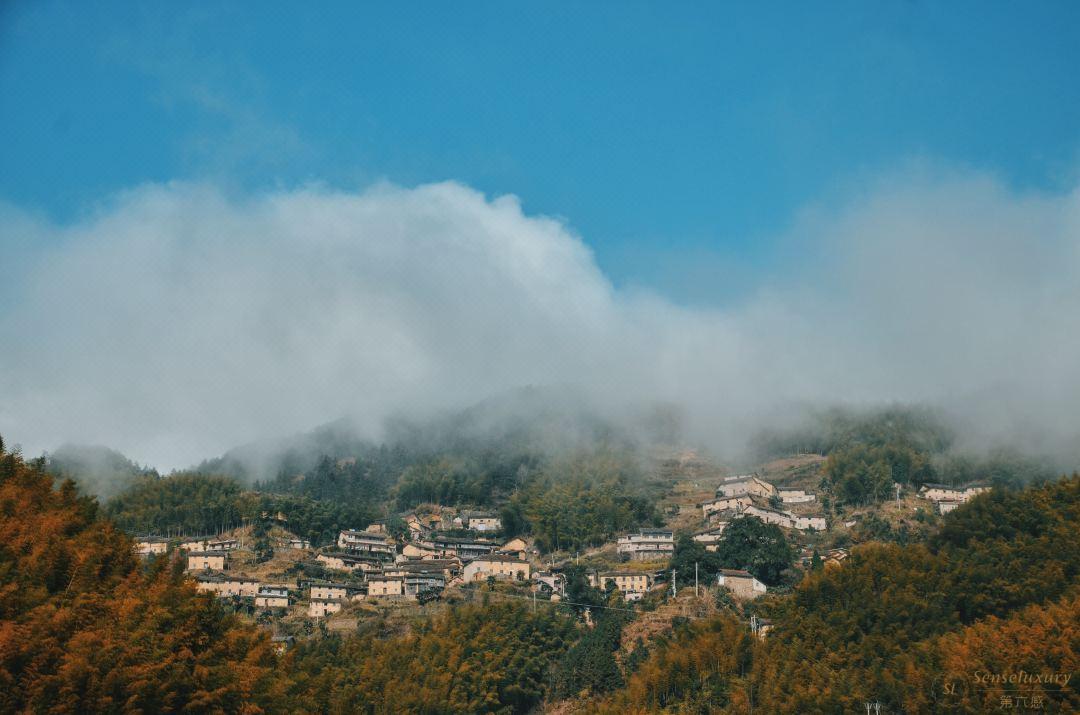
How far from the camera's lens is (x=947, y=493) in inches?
2847

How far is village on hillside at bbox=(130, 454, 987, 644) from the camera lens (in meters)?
56.3

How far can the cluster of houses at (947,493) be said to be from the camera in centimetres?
6981

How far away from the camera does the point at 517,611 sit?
170 ft

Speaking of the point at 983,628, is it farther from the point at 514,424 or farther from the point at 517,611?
the point at 514,424

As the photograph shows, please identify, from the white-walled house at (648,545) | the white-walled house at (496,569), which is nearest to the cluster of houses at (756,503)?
the white-walled house at (648,545)

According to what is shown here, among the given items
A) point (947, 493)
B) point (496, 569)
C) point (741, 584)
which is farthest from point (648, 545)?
point (947, 493)

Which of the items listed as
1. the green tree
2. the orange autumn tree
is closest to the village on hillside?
the green tree

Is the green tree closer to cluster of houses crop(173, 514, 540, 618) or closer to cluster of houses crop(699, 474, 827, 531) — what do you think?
cluster of houses crop(699, 474, 827, 531)

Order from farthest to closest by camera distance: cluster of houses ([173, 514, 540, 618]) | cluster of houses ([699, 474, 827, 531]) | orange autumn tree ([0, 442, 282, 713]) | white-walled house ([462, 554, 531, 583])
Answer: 1. cluster of houses ([699, 474, 827, 531])
2. white-walled house ([462, 554, 531, 583])
3. cluster of houses ([173, 514, 540, 618])
4. orange autumn tree ([0, 442, 282, 713])

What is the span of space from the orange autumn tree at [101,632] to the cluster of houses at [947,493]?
5055 cm

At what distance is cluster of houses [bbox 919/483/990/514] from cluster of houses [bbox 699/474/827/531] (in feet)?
25.3

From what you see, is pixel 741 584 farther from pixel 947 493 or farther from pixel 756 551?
pixel 947 493

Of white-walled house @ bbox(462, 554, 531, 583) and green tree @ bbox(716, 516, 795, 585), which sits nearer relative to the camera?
green tree @ bbox(716, 516, 795, 585)

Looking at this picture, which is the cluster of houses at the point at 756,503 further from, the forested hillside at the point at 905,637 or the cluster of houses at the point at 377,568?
the forested hillside at the point at 905,637
